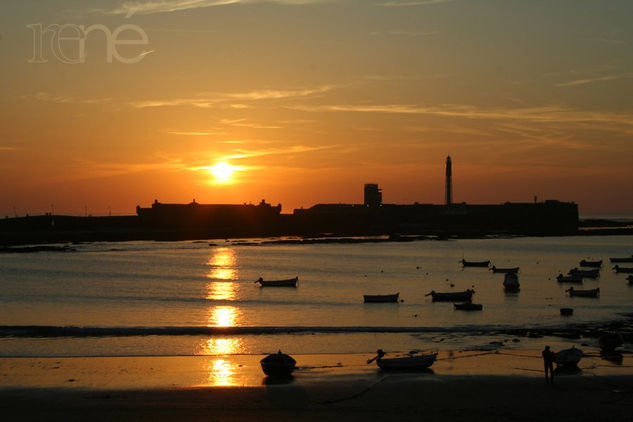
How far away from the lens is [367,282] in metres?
67.9

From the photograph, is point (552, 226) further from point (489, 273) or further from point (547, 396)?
point (547, 396)

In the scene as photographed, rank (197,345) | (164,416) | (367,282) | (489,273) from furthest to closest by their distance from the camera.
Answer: (489,273), (367,282), (197,345), (164,416)

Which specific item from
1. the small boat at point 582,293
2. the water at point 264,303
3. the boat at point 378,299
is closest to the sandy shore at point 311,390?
the water at point 264,303

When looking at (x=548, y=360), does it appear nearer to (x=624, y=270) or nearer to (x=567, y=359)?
(x=567, y=359)

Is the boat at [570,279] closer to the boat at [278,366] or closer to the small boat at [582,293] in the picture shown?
the small boat at [582,293]

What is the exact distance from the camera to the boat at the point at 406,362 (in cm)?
2725

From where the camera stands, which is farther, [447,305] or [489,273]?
[489,273]

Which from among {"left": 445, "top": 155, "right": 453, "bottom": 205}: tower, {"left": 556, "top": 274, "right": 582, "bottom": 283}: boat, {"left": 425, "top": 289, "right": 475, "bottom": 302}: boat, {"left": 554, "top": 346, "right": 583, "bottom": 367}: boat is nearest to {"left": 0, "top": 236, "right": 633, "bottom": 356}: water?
{"left": 425, "top": 289, "right": 475, "bottom": 302}: boat

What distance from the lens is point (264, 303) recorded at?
53.3 meters

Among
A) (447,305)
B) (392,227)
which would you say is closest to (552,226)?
(392,227)

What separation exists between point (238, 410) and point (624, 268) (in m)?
69.5

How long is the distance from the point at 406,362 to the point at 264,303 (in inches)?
1050

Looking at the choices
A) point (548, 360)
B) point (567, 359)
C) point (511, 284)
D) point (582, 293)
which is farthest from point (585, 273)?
point (548, 360)

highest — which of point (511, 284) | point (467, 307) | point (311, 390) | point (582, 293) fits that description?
point (511, 284)
